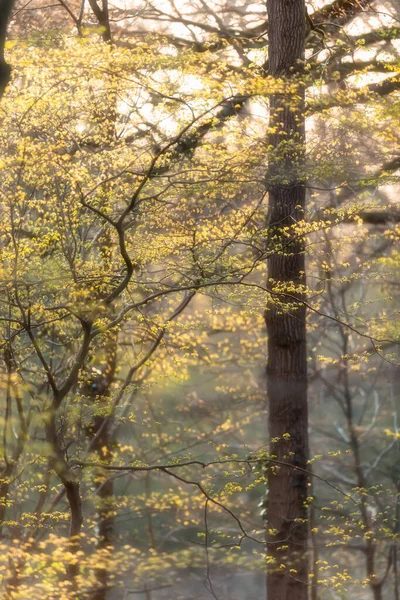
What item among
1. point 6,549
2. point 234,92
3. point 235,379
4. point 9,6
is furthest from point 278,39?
point 235,379

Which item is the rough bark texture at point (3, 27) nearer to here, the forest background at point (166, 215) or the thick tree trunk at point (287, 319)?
the forest background at point (166, 215)

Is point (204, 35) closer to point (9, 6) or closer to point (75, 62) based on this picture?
point (75, 62)

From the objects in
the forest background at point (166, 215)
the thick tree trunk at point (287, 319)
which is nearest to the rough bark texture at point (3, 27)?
the forest background at point (166, 215)

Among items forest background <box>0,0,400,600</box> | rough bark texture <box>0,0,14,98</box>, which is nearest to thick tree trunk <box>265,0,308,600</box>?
forest background <box>0,0,400,600</box>

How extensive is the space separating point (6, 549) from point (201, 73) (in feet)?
20.7

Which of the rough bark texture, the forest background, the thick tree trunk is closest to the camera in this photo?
the rough bark texture

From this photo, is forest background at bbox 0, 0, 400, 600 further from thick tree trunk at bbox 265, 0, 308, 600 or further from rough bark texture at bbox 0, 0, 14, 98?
rough bark texture at bbox 0, 0, 14, 98

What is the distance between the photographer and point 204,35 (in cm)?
1130

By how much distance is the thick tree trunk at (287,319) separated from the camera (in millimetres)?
8664

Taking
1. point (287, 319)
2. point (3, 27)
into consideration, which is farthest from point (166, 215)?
point (3, 27)

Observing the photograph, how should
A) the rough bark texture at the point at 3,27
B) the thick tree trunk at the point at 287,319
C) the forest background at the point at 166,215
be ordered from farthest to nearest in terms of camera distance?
the thick tree trunk at the point at 287,319
the forest background at the point at 166,215
the rough bark texture at the point at 3,27

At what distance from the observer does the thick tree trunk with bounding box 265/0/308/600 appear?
8.66 meters

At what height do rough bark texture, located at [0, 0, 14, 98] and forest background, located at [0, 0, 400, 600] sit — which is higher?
forest background, located at [0, 0, 400, 600]

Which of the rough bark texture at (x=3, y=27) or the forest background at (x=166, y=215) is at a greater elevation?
the forest background at (x=166, y=215)
